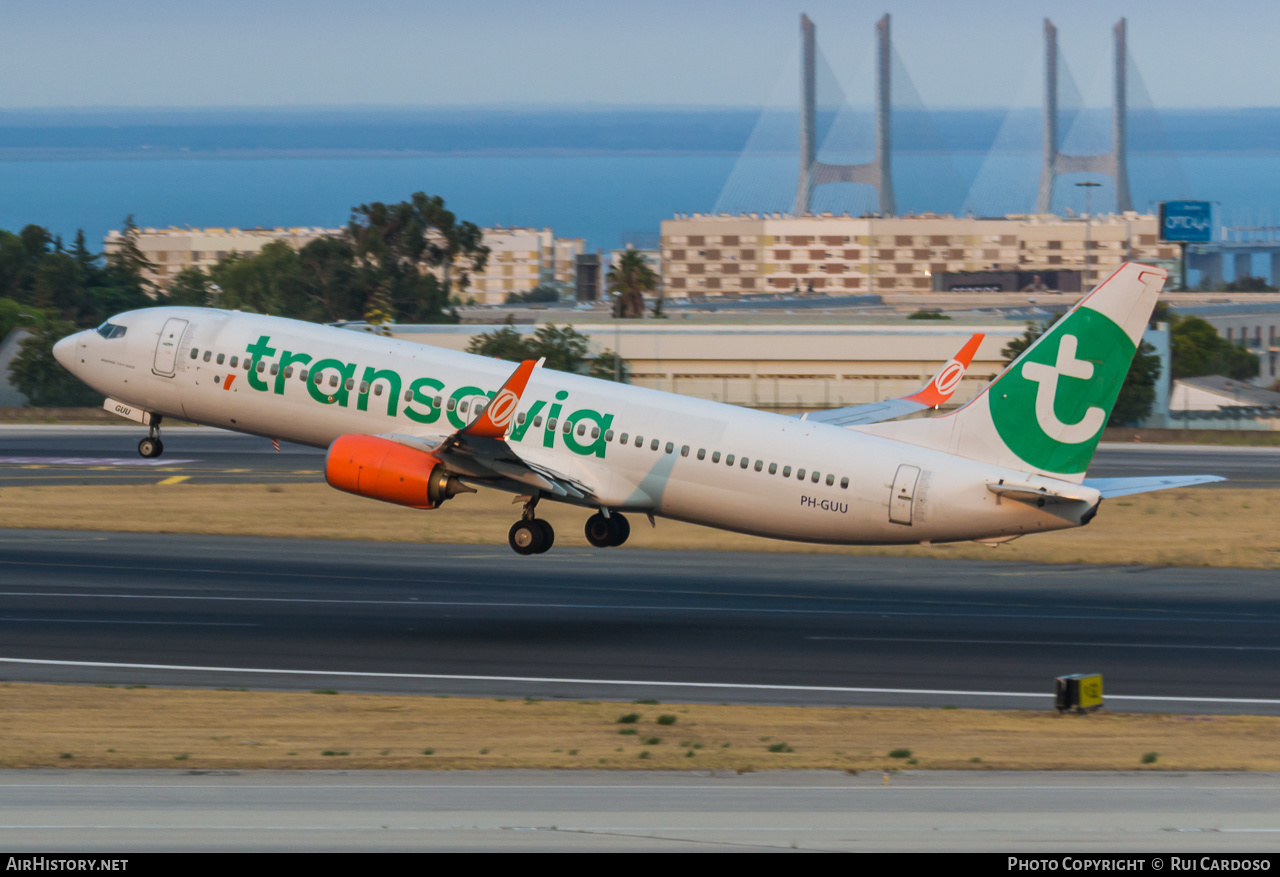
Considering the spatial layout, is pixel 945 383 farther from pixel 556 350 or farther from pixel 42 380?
pixel 42 380

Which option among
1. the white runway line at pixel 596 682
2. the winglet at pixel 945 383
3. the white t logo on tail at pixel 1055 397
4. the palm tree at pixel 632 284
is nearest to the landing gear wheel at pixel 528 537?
the white runway line at pixel 596 682

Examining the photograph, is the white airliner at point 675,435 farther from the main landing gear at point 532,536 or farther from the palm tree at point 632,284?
the palm tree at point 632,284

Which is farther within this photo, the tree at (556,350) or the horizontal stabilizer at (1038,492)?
the tree at (556,350)

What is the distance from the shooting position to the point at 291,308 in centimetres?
17650

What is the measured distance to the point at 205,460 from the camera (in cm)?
8206

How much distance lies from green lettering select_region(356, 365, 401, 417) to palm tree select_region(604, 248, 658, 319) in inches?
5013

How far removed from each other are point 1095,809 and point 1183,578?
103ft

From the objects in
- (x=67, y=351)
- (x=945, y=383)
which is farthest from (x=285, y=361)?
(x=945, y=383)

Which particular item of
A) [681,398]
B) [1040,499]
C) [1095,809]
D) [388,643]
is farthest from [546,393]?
[1095,809]

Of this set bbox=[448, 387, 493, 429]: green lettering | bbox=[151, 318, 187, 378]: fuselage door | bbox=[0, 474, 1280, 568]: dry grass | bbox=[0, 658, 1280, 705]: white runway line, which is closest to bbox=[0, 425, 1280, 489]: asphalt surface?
bbox=[0, 474, 1280, 568]: dry grass

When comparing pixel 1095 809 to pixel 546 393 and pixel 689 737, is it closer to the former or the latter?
pixel 689 737

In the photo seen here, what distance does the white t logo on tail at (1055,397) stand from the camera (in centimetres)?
3972

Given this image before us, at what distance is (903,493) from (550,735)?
14.6 meters

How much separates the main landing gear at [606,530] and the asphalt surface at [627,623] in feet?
6.56
